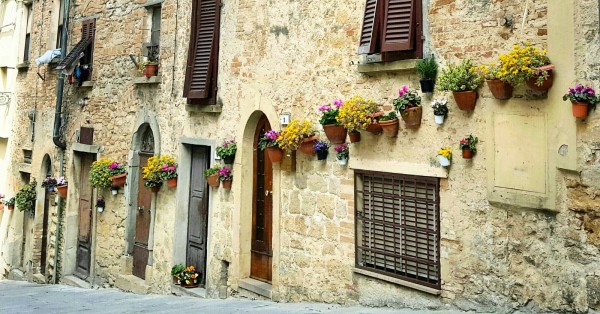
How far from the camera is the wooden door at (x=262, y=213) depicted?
8.27m

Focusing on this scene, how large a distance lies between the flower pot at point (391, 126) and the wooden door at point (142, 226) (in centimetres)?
566

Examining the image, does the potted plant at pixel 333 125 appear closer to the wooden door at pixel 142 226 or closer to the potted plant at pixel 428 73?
the potted plant at pixel 428 73

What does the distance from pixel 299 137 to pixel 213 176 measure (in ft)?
6.85

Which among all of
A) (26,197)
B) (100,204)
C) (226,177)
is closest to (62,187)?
(100,204)

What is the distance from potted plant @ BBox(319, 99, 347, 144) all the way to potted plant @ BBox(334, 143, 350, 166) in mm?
59

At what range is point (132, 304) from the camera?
8.30m

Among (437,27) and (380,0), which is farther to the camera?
(380,0)

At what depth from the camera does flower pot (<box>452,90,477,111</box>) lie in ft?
17.7

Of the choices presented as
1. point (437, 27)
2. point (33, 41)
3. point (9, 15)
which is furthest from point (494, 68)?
A: point (9, 15)

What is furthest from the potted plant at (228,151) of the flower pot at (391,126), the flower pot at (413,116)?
the flower pot at (413,116)

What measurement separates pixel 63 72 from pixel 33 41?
3.17m

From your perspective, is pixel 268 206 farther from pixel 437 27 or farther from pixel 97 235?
pixel 97 235

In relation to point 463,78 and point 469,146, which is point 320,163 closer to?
point 469,146

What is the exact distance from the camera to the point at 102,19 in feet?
40.1
